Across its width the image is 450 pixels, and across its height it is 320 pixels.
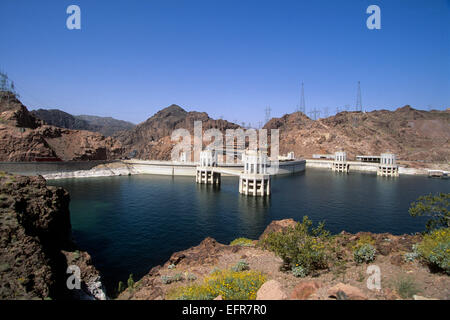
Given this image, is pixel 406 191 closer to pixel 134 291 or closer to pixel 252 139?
pixel 134 291

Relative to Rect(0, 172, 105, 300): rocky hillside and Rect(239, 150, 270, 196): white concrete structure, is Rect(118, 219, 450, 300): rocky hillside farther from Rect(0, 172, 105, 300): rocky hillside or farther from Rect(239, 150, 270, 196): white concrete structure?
Rect(239, 150, 270, 196): white concrete structure

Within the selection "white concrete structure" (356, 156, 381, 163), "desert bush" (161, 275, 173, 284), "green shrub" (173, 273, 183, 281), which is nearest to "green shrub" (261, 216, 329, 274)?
"green shrub" (173, 273, 183, 281)

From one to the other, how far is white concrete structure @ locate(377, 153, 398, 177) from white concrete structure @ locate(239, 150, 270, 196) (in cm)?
6569

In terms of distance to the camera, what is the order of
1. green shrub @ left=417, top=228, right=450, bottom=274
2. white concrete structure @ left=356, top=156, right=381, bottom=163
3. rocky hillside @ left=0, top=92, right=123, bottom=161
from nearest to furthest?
green shrub @ left=417, top=228, right=450, bottom=274 < rocky hillside @ left=0, top=92, right=123, bottom=161 < white concrete structure @ left=356, top=156, right=381, bottom=163

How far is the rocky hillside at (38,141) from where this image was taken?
254ft

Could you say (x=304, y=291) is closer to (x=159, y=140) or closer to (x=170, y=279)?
(x=170, y=279)

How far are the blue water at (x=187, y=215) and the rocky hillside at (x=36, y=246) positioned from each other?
5.71 metres

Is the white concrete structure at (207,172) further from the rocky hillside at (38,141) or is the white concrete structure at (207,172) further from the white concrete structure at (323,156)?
the white concrete structure at (323,156)

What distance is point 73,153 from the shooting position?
307ft

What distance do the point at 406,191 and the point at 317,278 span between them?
223ft

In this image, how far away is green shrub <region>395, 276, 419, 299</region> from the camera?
10047 millimetres
